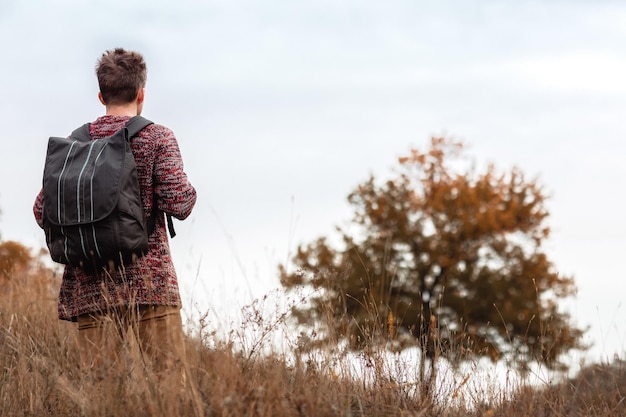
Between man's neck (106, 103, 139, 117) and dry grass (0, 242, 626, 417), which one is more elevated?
man's neck (106, 103, 139, 117)

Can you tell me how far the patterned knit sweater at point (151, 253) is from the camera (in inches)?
149

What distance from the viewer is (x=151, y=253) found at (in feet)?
12.6

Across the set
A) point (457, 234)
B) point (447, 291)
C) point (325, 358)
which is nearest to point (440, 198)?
point (457, 234)

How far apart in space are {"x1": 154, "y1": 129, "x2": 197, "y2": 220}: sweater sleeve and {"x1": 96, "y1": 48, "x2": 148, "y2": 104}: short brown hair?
0.36 metres

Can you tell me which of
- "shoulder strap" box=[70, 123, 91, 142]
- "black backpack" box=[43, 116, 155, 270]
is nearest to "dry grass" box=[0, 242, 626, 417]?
"black backpack" box=[43, 116, 155, 270]

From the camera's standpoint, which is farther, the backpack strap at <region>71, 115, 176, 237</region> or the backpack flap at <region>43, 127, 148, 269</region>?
the backpack strap at <region>71, 115, 176, 237</region>

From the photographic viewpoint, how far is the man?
3791 mm

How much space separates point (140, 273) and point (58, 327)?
2.82 metres

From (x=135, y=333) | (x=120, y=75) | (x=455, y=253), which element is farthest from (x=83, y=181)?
(x=455, y=253)

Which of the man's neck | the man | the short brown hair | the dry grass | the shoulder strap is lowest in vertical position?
the dry grass

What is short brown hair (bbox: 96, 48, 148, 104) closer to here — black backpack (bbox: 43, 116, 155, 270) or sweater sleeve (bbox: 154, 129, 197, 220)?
black backpack (bbox: 43, 116, 155, 270)

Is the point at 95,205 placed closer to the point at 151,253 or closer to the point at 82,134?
the point at 151,253

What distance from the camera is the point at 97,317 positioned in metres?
3.96

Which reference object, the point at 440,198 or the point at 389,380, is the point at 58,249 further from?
the point at 440,198
